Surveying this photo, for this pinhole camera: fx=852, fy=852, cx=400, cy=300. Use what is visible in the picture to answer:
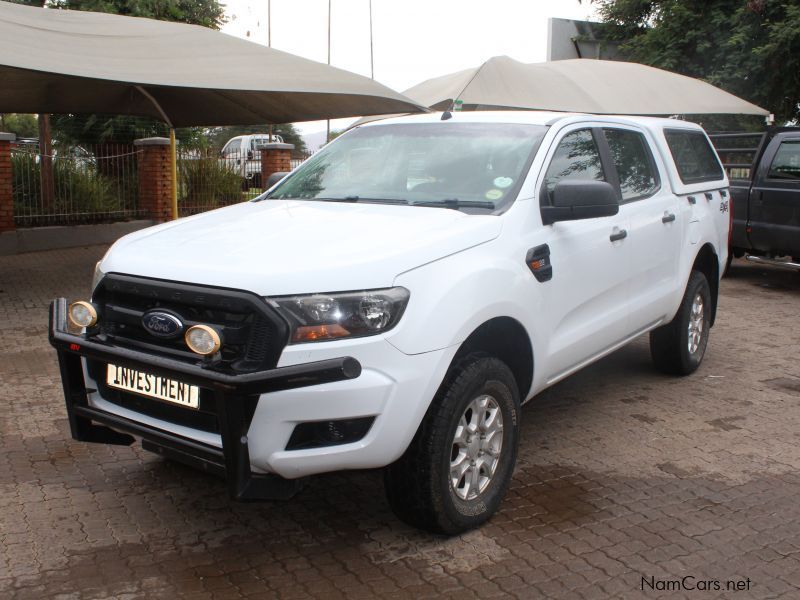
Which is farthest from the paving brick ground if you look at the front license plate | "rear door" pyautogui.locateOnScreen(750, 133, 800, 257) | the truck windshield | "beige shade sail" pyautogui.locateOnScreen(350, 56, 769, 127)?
"beige shade sail" pyautogui.locateOnScreen(350, 56, 769, 127)

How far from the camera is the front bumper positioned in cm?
309

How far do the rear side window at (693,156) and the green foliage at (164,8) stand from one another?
13.7 metres

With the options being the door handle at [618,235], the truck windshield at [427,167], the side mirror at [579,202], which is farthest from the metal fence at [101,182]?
the side mirror at [579,202]

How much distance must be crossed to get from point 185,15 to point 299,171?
16.3 meters

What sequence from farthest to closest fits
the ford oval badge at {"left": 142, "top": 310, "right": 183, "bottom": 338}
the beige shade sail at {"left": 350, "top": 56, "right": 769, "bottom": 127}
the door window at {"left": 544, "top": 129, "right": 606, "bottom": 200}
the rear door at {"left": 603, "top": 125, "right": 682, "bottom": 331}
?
the beige shade sail at {"left": 350, "top": 56, "right": 769, "bottom": 127} → the rear door at {"left": 603, "top": 125, "right": 682, "bottom": 331} → the door window at {"left": 544, "top": 129, "right": 606, "bottom": 200} → the ford oval badge at {"left": 142, "top": 310, "right": 183, "bottom": 338}

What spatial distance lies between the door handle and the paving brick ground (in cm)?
122

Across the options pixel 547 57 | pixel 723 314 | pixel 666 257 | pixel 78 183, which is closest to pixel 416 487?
pixel 666 257

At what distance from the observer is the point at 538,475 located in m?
4.58

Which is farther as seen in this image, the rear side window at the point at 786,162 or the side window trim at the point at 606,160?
the rear side window at the point at 786,162

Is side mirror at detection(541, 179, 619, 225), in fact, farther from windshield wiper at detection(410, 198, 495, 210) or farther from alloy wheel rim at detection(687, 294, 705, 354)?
alloy wheel rim at detection(687, 294, 705, 354)

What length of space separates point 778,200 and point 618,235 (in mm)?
6396

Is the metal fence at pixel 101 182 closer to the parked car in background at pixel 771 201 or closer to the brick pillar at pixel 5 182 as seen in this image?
the brick pillar at pixel 5 182

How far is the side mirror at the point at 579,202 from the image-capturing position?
13.7 feet

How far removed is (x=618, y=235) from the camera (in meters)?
4.98
